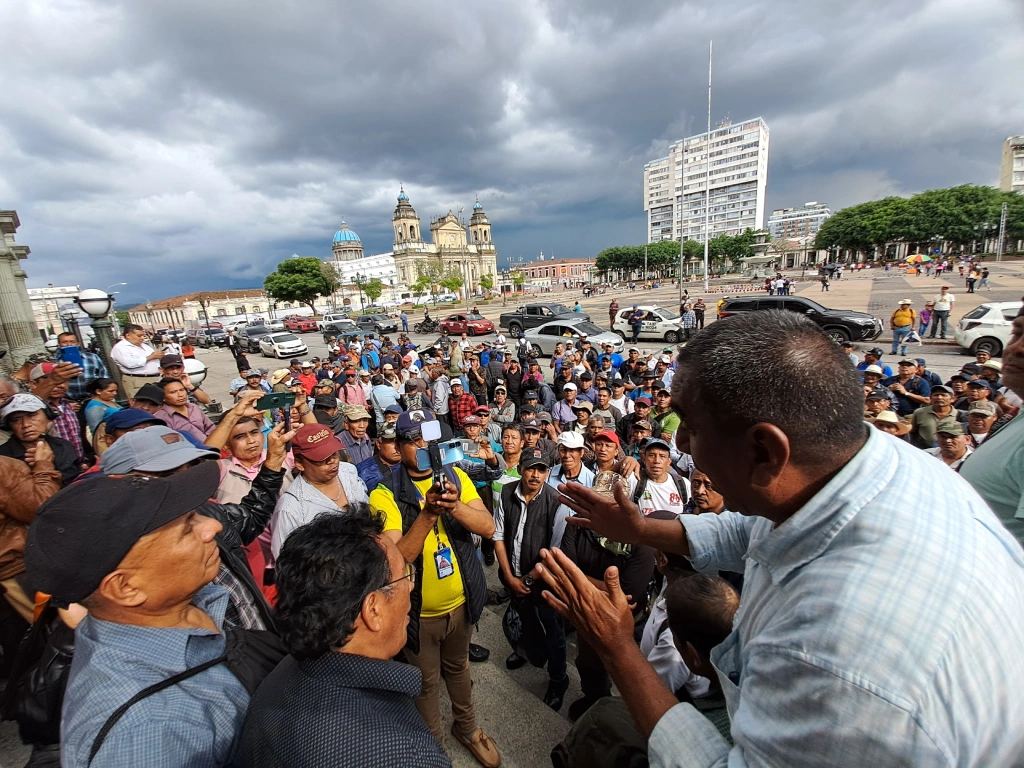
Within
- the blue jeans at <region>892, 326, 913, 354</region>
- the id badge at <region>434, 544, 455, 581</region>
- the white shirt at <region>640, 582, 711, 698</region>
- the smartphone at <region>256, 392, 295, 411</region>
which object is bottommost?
the blue jeans at <region>892, 326, 913, 354</region>

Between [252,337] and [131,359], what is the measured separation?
23624 millimetres

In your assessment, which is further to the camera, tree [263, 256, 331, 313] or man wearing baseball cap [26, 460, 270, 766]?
tree [263, 256, 331, 313]

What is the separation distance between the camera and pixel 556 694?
2.95 metres

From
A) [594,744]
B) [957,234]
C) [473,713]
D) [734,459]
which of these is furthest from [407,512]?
[957,234]

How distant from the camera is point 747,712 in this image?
892 millimetres

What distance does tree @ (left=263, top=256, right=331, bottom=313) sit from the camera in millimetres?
61062

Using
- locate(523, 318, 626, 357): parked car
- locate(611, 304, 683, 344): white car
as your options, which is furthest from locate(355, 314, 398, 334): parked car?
locate(611, 304, 683, 344): white car

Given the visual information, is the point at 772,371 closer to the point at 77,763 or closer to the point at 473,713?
the point at 77,763

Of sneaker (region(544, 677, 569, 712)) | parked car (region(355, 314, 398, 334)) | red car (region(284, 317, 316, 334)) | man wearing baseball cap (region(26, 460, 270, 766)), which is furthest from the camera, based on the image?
red car (region(284, 317, 316, 334))

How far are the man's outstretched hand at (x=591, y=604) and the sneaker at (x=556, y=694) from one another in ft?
6.58

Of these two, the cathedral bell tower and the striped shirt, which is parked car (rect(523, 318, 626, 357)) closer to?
the striped shirt

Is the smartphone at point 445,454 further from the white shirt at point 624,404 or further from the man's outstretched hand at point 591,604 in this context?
the white shirt at point 624,404

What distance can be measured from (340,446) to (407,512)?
1.94ft

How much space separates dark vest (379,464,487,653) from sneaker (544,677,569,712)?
85cm
